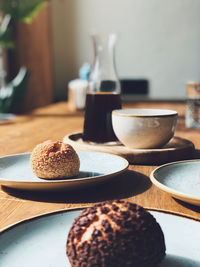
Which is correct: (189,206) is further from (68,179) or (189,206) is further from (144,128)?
(144,128)

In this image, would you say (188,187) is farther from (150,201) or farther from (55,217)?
(55,217)

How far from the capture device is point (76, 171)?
671 millimetres

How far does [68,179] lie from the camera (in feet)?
2.10

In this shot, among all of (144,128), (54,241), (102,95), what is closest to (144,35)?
(102,95)

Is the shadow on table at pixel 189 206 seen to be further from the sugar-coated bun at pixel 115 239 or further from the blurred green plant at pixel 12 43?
the blurred green plant at pixel 12 43

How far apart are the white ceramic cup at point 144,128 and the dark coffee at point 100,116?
3.7 inches

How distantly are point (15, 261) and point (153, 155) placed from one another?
1.69 ft

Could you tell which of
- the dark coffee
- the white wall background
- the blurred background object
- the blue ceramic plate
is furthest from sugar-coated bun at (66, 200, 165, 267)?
the white wall background

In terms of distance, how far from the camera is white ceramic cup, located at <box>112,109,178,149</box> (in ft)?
2.78

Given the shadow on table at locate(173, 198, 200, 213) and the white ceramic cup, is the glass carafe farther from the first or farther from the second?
the shadow on table at locate(173, 198, 200, 213)

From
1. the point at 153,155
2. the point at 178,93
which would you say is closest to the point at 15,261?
the point at 153,155

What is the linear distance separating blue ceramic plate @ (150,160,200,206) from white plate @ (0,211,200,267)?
0.11 meters

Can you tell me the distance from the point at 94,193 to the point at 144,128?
0.89 feet

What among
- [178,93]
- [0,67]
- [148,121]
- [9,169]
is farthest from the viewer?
[178,93]
